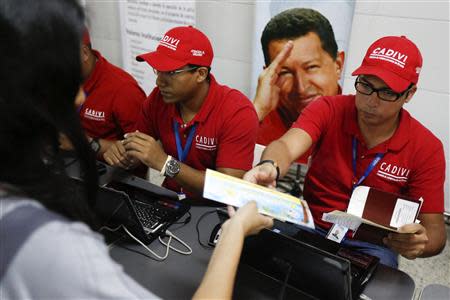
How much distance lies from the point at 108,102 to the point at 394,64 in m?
1.34

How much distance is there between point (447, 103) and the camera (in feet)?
7.75

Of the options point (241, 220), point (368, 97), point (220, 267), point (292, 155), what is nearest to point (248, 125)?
point (292, 155)

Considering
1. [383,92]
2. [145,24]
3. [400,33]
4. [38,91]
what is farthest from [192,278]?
[145,24]

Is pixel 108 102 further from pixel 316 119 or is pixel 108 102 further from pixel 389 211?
pixel 389 211

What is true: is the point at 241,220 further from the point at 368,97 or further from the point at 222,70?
the point at 222,70

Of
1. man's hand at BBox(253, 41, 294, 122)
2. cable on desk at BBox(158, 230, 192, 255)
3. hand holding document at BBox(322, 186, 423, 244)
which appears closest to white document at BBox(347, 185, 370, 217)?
hand holding document at BBox(322, 186, 423, 244)

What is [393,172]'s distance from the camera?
1.53 meters

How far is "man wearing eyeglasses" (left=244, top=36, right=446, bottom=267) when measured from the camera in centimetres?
144

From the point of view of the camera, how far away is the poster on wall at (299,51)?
8.12 ft

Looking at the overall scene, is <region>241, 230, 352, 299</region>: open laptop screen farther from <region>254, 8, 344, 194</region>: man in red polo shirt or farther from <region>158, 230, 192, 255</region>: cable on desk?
<region>254, 8, 344, 194</region>: man in red polo shirt

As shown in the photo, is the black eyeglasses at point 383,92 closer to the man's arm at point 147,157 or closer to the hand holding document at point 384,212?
the hand holding document at point 384,212

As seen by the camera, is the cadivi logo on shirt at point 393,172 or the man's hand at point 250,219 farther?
the cadivi logo on shirt at point 393,172

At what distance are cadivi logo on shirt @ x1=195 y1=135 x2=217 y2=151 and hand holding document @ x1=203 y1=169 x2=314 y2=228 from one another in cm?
73

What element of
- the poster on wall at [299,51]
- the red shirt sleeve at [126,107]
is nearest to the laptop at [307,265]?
the red shirt sleeve at [126,107]
